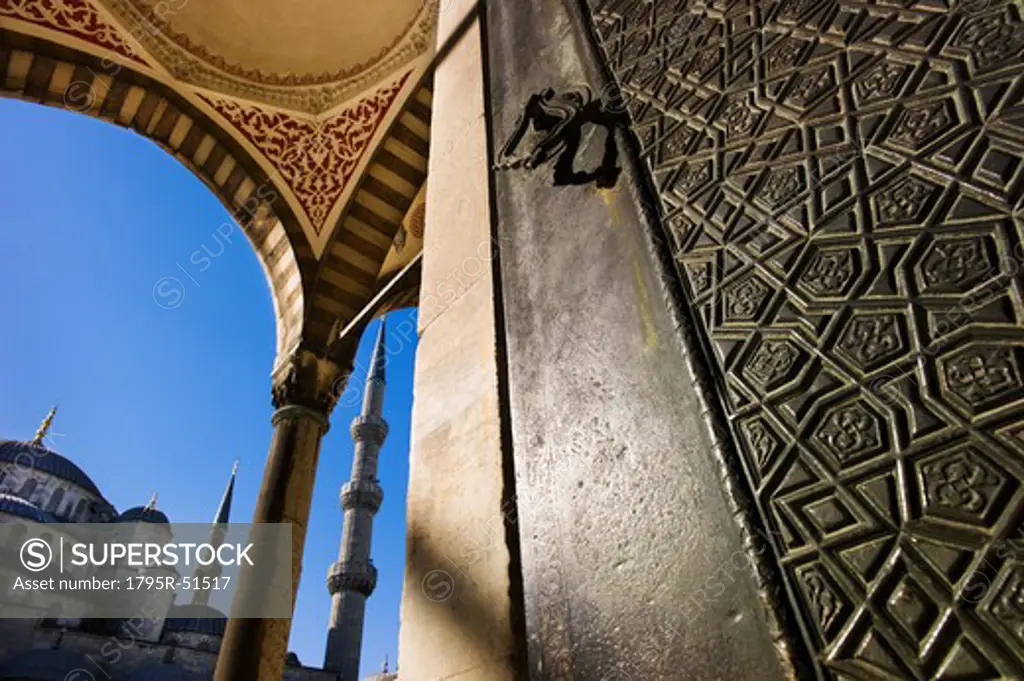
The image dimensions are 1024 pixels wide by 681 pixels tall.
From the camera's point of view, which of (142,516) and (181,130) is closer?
(181,130)

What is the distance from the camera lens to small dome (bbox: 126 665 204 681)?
15.9 meters

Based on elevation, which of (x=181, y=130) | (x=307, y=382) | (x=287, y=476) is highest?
(x=181, y=130)

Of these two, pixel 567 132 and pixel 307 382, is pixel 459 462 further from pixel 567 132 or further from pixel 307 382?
pixel 307 382

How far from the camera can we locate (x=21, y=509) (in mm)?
17734

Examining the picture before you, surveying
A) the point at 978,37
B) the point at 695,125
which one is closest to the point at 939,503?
the point at 978,37

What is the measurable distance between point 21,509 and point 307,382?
18071 millimetres

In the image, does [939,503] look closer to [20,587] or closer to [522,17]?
[522,17]

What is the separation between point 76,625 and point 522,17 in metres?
21.6

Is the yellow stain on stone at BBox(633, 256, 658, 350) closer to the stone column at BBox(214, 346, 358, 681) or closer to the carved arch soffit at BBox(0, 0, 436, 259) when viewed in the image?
the stone column at BBox(214, 346, 358, 681)

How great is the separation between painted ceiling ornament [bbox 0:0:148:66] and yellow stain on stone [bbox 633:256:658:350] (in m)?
5.79

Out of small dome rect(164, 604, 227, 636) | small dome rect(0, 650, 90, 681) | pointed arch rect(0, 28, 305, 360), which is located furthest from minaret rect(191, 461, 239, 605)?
pointed arch rect(0, 28, 305, 360)

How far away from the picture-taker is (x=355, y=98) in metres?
5.71

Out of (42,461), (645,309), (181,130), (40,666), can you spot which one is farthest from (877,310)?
(42,461)

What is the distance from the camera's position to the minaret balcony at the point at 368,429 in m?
17.5
